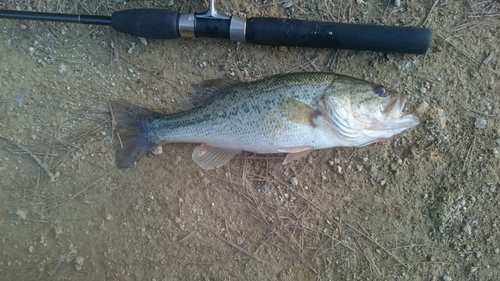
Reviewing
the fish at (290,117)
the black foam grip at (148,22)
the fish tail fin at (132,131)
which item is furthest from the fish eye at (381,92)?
the fish tail fin at (132,131)

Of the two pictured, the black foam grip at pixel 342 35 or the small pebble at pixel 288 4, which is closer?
the black foam grip at pixel 342 35

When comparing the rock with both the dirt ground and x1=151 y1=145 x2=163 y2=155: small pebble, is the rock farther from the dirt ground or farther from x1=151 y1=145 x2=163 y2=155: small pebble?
x1=151 y1=145 x2=163 y2=155: small pebble

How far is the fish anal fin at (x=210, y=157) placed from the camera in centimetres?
331

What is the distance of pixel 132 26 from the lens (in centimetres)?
319

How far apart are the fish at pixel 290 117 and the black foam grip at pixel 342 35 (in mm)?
299

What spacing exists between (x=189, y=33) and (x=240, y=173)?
1.29 meters

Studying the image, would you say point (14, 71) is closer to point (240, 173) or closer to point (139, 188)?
point (139, 188)

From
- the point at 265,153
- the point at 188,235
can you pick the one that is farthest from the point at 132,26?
the point at 188,235

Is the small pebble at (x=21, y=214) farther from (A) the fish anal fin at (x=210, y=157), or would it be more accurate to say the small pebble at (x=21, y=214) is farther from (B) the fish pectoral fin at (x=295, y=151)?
(B) the fish pectoral fin at (x=295, y=151)

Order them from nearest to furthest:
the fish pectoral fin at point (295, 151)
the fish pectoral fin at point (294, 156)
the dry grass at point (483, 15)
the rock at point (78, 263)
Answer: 1. the fish pectoral fin at point (295, 151)
2. the fish pectoral fin at point (294, 156)
3. the dry grass at point (483, 15)
4. the rock at point (78, 263)

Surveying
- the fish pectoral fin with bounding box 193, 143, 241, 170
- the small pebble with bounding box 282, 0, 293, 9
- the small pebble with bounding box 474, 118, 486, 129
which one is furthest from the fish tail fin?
the small pebble with bounding box 474, 118, 486, 129

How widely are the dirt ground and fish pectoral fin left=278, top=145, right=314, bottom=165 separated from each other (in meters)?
0.21

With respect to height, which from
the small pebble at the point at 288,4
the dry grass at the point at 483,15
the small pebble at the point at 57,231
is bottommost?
the small pebble at the point at 57,231

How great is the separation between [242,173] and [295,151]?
58 cm
